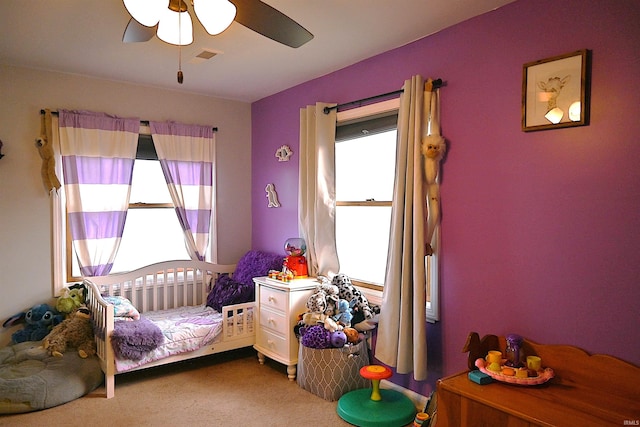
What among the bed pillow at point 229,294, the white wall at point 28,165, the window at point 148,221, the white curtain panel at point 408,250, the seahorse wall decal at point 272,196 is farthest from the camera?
the seahorse wall decal at point 272,196

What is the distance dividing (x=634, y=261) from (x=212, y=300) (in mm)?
3123

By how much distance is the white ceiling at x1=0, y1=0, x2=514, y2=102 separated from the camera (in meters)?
2.42

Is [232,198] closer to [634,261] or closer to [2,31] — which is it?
[2,31]

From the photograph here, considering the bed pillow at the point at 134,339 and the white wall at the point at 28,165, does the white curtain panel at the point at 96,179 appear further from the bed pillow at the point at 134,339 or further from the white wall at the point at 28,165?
the bed pillow at the point at 134,339

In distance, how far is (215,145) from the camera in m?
4.38

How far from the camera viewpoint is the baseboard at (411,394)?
2.85 metres

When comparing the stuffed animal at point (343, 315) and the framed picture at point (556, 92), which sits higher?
the framed picture at point (556, 92)

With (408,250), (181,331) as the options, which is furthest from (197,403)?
(408,250)

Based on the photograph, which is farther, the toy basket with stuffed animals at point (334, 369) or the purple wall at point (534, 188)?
the toy basket with stuffed animals at point (334, 369)

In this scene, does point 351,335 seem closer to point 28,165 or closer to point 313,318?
point 313,318

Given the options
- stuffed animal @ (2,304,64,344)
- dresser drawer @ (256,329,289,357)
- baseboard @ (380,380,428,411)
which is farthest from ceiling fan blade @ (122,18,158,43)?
baseboard @ (380,380,428,411)

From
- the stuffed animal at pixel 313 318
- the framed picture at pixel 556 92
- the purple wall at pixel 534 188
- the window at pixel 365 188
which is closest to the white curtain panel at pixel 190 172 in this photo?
the window at pixel 365 188

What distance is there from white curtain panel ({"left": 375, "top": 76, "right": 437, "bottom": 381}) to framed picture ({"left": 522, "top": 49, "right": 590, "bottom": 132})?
0.60 m

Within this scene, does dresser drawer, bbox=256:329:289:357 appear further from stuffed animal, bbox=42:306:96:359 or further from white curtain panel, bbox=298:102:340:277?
stuffed animal, bbox=42:306:96:359
